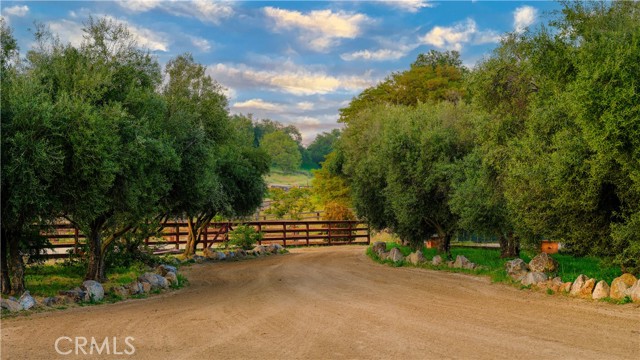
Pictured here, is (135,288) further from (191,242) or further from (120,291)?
(191,242)

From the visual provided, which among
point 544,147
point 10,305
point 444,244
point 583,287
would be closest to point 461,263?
point 444,244

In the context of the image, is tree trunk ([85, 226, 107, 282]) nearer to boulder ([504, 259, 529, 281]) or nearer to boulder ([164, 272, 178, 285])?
boulder ([164, 272, 178, 285])

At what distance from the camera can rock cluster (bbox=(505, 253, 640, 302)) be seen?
11312mm

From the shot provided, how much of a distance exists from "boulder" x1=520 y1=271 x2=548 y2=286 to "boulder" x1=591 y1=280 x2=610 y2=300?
1931mm

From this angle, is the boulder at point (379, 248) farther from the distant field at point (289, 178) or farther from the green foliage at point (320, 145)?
the green foliage at point (320, 145)

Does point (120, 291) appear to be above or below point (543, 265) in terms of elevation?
below

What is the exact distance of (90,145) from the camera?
38.0ft

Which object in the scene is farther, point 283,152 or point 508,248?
point 283,152

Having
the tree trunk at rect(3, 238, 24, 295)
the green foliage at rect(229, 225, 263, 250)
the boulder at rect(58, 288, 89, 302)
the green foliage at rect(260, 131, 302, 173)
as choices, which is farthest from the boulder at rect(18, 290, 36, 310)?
the green foliage at rect(260, 131, 302, 173)

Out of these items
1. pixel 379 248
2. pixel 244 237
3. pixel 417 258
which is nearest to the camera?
pixel 417 258

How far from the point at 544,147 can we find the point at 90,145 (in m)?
10.4

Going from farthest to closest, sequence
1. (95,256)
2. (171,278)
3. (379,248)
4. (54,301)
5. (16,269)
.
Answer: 1. (379,248)
2. (171,278)
3. (95,256)
4. (16,269)
5. (54,301)

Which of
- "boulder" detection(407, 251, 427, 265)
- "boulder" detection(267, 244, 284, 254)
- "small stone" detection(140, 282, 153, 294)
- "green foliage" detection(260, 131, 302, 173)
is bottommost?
"boulder" detection(267, 244, 284, 254)

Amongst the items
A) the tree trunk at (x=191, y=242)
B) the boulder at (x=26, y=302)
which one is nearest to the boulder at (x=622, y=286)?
the boulder at (x=26, y=302)
